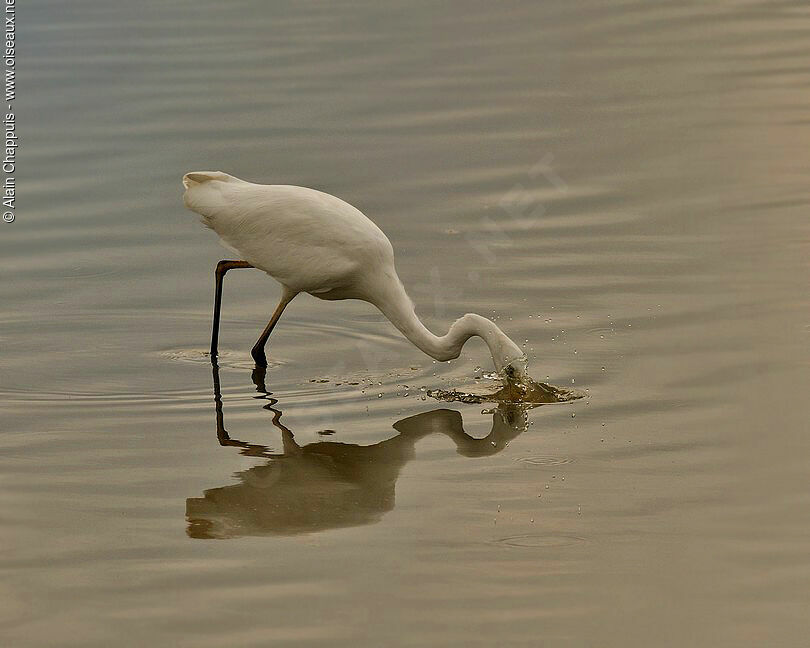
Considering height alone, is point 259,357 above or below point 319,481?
above

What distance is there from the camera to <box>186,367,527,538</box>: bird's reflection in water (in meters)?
7.95

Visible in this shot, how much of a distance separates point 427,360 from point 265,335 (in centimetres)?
104

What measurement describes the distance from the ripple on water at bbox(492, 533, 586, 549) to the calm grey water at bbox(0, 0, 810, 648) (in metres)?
0.06

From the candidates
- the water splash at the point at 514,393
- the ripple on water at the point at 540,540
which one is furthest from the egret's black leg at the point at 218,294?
the ripple on water at the point at 540,540

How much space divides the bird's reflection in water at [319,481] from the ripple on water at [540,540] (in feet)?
2.37

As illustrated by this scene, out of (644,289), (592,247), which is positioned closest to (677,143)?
(592,247)

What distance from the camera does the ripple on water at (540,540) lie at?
24.7 ft

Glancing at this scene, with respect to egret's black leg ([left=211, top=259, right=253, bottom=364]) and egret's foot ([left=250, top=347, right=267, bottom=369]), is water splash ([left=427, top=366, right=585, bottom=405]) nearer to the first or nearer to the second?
egret's foot ([left=250, top=347, right=267, bottom=369])

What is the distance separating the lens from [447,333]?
10031 millimetres

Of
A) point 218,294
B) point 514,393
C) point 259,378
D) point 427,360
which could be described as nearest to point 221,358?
point 218,294

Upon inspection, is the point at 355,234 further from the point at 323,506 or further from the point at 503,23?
the point at 503,23

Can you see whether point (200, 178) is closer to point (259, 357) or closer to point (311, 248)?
point (311, 248)

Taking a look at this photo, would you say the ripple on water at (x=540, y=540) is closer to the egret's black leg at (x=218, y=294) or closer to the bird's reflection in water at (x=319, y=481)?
the bird's reflection in water at (x=319, y=481)

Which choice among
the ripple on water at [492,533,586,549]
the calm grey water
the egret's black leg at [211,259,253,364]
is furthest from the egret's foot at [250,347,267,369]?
the ripple on water at [492,533,586,549]
